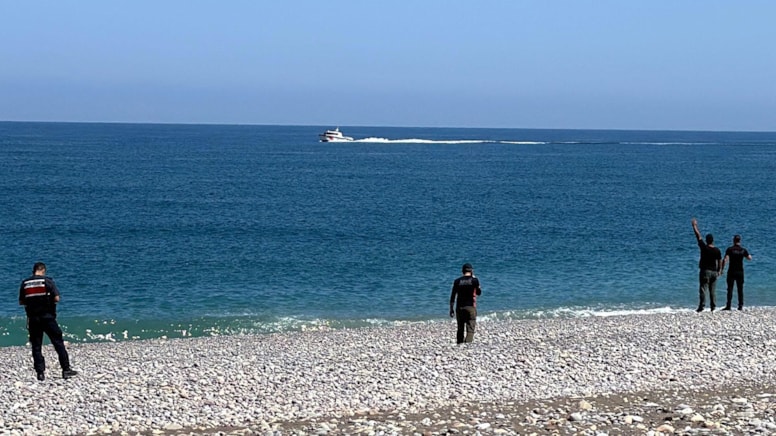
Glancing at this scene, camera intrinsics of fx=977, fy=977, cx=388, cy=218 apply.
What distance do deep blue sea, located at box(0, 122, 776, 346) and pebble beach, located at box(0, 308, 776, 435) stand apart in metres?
10.4

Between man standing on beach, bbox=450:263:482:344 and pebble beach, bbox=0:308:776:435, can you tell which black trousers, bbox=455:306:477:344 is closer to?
man standing on beach, bbox=450:263:482:344

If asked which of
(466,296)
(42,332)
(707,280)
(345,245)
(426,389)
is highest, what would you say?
(466,296)

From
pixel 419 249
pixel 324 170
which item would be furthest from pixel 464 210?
pixel 324 170

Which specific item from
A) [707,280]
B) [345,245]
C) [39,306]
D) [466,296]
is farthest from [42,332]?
[345,245]

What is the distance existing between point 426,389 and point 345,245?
31.1 m

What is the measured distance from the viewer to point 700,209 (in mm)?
66562

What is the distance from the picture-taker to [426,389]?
48.9 ft

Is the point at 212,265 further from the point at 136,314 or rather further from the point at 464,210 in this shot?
the point at 464,210

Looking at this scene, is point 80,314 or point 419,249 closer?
point 80,314

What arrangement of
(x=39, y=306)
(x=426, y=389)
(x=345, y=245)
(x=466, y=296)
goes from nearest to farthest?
(x=426, y=389) → (x=39, y=306) → (x=466, y=296) → (x=345, y=245)

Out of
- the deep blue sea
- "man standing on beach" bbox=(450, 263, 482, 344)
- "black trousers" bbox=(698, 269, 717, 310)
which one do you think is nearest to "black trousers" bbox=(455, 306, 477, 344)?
"man standing on beach" bbox=(450, 263, 482, 344)

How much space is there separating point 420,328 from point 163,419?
1160 cm

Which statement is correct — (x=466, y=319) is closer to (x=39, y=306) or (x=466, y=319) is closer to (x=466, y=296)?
(x=466, y=296)

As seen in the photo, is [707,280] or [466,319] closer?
[466,319]
